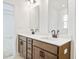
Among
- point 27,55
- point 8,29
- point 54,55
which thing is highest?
point 8,29

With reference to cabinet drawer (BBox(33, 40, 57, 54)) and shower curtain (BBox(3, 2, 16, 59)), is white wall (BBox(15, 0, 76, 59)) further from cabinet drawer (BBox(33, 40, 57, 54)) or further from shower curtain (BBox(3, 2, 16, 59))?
cabinet drawer (BBox(33, 40, 57, 54))

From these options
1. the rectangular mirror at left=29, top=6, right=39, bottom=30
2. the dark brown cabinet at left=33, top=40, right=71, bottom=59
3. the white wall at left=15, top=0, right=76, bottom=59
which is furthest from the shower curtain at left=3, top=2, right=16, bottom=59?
the rectangular mirror at left=29, top=6, right=39, bottom=30

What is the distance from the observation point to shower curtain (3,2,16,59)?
517 millimetres

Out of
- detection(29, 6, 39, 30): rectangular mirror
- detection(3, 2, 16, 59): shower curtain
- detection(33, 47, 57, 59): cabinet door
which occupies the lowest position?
detection(33, 47, 57, 59): cabinet door

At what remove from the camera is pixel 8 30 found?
1.85 ft

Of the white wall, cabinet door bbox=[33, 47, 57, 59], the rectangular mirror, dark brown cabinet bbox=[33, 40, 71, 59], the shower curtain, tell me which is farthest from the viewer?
the rectangular mirror

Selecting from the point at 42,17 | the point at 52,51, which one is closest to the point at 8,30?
the point at 52,51

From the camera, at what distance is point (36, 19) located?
14.2ft

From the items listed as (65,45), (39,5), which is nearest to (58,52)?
(65,45)

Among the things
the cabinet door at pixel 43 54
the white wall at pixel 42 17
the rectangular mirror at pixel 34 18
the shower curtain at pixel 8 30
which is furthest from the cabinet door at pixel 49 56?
the rectangular mirror at pixel 34 18

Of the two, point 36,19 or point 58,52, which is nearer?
point 58,52

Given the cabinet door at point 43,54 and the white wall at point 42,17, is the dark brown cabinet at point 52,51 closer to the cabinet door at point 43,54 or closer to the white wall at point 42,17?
the cabinet door at point 43,54

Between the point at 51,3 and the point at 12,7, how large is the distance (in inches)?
114

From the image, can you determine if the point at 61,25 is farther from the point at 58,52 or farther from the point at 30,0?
the point at 30,0
